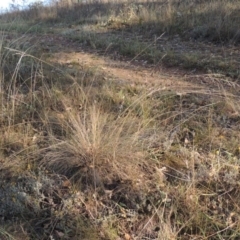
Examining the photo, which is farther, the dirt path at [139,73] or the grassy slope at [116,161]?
the dirt path at [139,73]

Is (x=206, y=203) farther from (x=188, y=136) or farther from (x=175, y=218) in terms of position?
(x=188, y=136)

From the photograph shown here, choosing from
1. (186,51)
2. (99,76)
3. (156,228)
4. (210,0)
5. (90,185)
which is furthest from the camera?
(210,0)

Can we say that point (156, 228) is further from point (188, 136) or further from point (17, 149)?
point (17, 149)

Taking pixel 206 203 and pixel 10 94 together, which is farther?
pixel 10 94

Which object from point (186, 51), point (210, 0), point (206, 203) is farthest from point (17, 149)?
point (210, 0)

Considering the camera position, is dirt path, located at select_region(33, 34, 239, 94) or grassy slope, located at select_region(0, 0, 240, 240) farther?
dirt path, located at select_region(33, 34, 239, 94)

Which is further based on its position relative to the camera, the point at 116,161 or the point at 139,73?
the point at 139,73

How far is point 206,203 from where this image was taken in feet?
8.61

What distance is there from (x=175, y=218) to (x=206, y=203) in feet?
0.84

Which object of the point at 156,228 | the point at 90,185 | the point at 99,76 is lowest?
the point at 156,228

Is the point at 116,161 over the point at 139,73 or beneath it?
beneath

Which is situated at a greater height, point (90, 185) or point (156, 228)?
point (90, 185)

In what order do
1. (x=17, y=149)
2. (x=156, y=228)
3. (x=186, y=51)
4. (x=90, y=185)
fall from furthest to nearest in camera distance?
(x=186, y=51) < (x=17, y=149) < (x=90, y=185) < (x=156, y=228)

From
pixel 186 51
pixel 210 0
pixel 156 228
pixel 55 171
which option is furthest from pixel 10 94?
pixel 210 0
